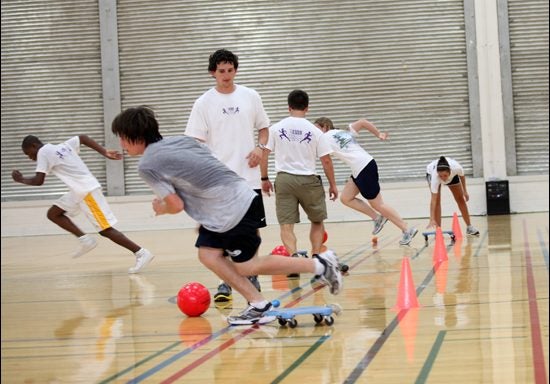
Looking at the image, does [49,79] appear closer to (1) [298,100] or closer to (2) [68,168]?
(2) [68,168]

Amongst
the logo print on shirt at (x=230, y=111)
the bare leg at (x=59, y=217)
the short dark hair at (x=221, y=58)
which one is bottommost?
the bare leg at (x=59, y=217)

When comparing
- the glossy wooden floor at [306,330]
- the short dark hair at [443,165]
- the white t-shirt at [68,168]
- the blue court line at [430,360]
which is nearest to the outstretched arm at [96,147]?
the white t-shirt at [68,168]

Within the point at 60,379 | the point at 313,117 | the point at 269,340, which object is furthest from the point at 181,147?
the point at 313,117

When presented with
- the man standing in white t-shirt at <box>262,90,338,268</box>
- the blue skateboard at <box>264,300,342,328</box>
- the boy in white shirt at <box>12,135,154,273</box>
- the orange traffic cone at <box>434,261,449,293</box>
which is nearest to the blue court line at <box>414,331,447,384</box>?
the blue skateboard at <box>264,300,342,328</box>

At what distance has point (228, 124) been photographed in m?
6.66

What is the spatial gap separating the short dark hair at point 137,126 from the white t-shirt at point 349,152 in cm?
527

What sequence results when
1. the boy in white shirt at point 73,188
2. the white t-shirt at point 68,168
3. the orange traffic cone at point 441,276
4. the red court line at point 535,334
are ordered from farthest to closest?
the white t-shirt at point 68,168
the boy in white shirt at point 73,188
the orange traffic cone at point 441,276
the red court line at point 535,334

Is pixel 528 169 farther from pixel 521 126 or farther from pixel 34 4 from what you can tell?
pixel 34 4

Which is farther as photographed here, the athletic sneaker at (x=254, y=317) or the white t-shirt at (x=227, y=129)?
the white t-shirt at (x=227, y=129)

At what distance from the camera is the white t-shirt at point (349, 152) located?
1036 centimetres

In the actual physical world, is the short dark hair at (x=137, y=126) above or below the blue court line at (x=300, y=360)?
above

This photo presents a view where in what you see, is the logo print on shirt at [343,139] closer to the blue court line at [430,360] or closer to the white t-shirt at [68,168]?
the white t-shirt at [68,168]

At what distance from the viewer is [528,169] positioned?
60.6 feet

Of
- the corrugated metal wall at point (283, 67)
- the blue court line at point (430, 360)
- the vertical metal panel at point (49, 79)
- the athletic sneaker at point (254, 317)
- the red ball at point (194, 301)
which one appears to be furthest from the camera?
the vertical metal panel at point (49, 79)
